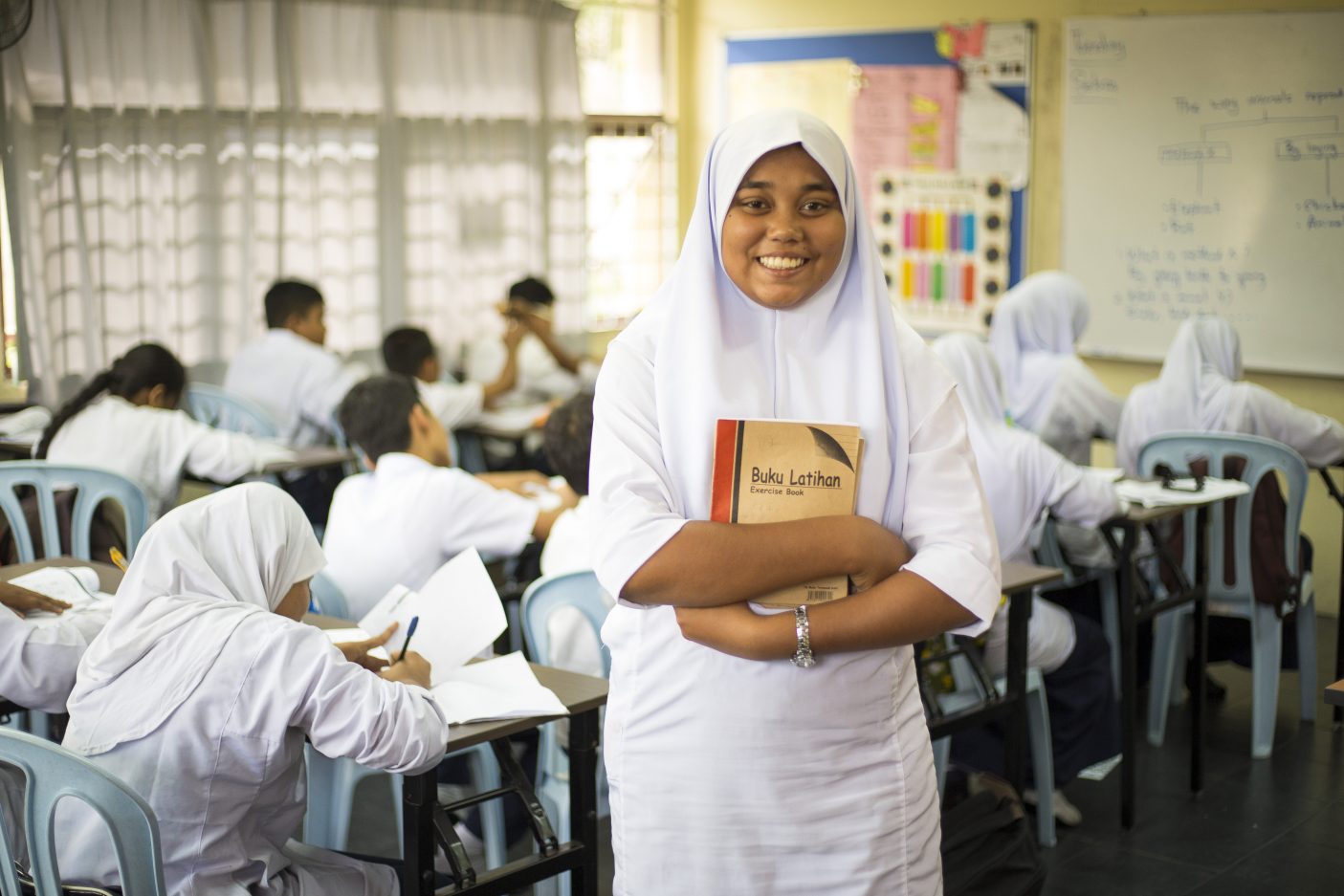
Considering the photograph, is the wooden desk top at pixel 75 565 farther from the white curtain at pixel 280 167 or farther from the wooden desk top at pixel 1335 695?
the white curtain at pixel 280 167

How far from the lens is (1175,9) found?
17.9 ft

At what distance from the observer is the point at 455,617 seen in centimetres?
228

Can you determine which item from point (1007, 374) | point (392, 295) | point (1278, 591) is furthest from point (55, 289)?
point (1278, 591)

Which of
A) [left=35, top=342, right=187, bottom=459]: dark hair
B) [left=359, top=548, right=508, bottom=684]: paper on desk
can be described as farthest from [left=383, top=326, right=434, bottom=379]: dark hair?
[left=359, top=548, right=508, bottom=684]: paper on desk

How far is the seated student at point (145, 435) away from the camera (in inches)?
156

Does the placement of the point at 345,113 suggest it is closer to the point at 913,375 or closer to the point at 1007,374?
the point at 1007,374

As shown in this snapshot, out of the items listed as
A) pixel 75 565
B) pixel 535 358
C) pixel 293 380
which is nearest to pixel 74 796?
pixel 75 565

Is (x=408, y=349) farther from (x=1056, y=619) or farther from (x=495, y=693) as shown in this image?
(x=495, y=693)

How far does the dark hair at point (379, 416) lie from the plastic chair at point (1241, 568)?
6.94 feet

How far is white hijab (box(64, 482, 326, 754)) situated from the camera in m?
1.88

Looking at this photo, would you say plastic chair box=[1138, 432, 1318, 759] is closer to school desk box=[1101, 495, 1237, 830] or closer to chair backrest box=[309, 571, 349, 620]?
school desk box=[1101, 495, 1237, 830]

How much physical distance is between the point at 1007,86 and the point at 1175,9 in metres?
0.74

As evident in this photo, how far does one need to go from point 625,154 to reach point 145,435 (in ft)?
11.6

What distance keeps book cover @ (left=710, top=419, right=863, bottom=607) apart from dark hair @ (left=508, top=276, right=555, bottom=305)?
4.89 meters
